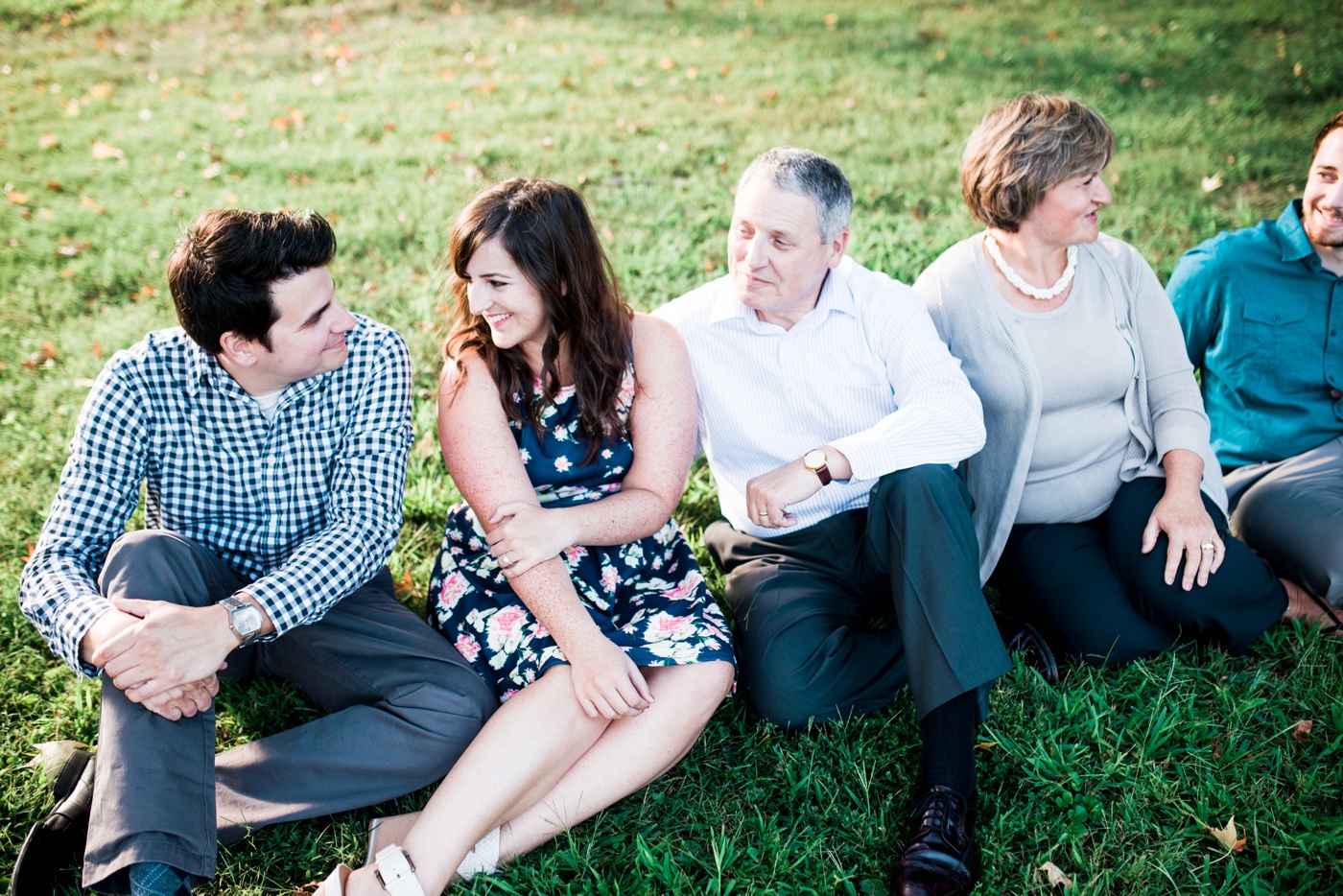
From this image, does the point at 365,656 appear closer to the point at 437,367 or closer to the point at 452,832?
the point at 452,832

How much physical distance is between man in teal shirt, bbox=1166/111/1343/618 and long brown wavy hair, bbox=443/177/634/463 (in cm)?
226

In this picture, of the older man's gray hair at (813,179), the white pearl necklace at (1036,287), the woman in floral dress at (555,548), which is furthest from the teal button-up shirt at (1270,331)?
the woman in floral dress at (555,548)

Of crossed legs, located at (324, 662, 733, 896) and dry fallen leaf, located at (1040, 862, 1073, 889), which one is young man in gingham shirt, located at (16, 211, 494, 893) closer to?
crossed legs, located at (324, 662, 733, 896)

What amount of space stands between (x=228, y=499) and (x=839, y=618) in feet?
6.32

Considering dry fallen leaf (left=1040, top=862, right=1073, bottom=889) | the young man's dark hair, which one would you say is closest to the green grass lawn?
dry fallen leaf (left=1040, top=862, right=1073, bottom=889)

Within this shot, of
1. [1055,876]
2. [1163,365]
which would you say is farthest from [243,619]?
[1163,365]

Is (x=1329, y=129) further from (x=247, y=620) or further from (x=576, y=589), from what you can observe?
(x=247, y=620)

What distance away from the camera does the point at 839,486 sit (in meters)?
3.19

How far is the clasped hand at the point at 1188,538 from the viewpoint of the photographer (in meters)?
3.05

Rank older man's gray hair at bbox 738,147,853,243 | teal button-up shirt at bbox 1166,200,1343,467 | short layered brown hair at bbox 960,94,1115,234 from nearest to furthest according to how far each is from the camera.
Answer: older man's gray hair at bbox 738,147,853,243 → short layered brown hair at bbox 960,94,1115,234 → teal button-up shirt at bbox 1166,200,1343,467

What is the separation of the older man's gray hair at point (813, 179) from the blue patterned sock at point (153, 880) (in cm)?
244

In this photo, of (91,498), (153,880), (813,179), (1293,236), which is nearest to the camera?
(153,880)

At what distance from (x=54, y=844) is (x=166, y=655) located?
643mm

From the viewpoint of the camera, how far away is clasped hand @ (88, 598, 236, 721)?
239 cm
